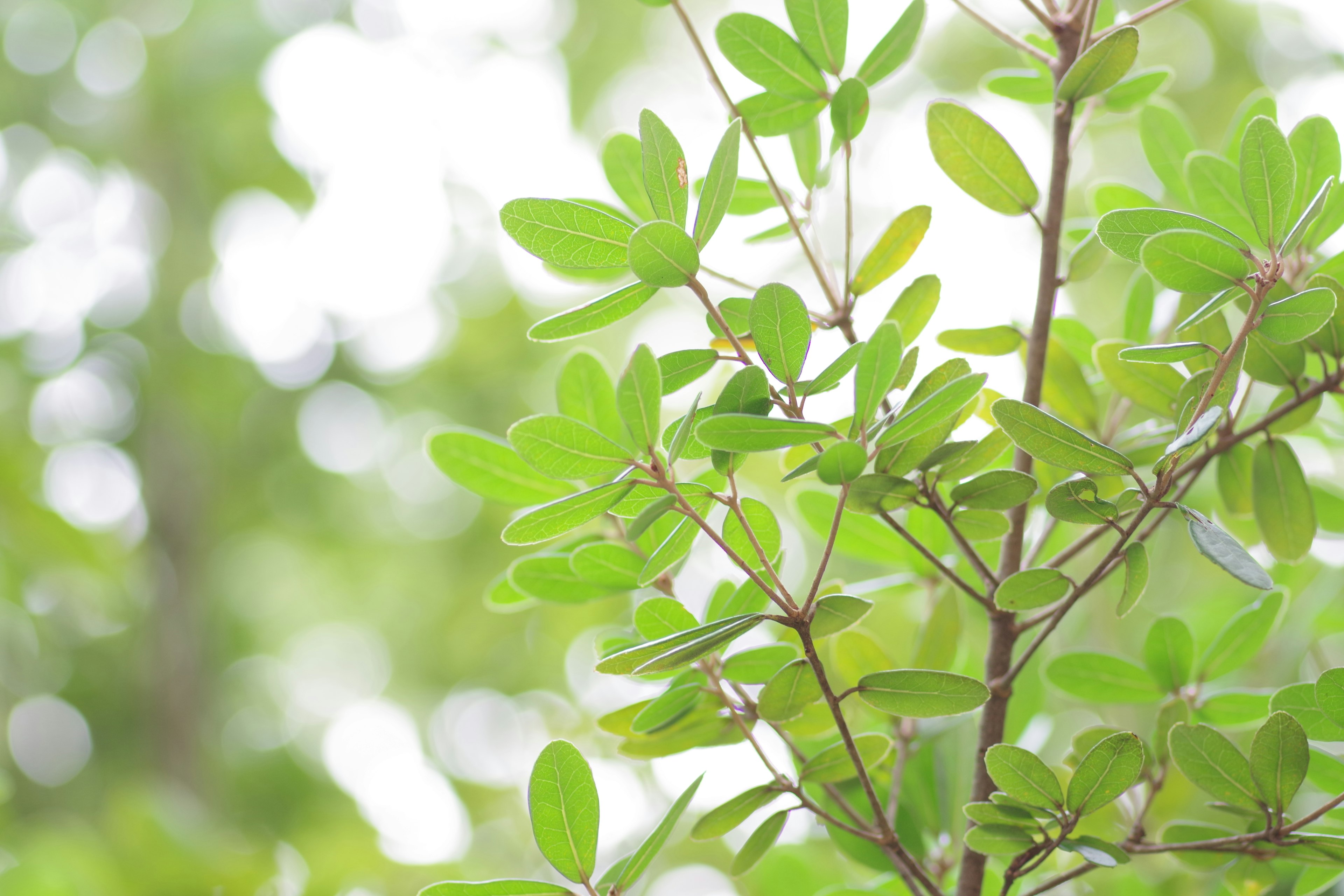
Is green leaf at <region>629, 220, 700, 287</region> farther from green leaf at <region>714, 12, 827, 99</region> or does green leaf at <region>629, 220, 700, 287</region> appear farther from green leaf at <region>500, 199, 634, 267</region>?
green leaf at <region>714, 12, 827, 99</region>

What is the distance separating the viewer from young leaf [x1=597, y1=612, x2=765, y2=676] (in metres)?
0.32

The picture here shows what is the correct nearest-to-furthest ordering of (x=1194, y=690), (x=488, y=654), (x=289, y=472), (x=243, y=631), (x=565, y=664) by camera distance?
(x=1194, y=690), (x=565, y=664), (x=488, y=654), (x=289, y=472), (x=243, y=631)

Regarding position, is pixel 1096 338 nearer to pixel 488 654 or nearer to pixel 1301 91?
pixel 1301 91

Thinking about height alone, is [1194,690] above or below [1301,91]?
below

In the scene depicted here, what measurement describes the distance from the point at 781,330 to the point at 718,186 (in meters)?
0.06

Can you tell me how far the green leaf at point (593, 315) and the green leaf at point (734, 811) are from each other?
224 mm

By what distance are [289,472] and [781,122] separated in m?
2.70

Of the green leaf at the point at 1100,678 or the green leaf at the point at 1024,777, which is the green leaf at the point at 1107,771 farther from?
the green leaf at the point at 1100,678

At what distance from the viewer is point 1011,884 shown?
0.39 m

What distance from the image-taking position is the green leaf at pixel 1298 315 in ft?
1.05

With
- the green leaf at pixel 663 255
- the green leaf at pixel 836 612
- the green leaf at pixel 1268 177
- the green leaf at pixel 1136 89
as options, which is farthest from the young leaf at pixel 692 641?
the green leaf at pixel 1136 89

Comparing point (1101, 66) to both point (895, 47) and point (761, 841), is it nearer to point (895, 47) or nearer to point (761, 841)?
point (895, 47)

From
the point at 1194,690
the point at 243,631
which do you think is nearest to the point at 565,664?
the point at 243,631

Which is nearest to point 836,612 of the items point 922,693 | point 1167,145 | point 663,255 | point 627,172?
point 922,693
